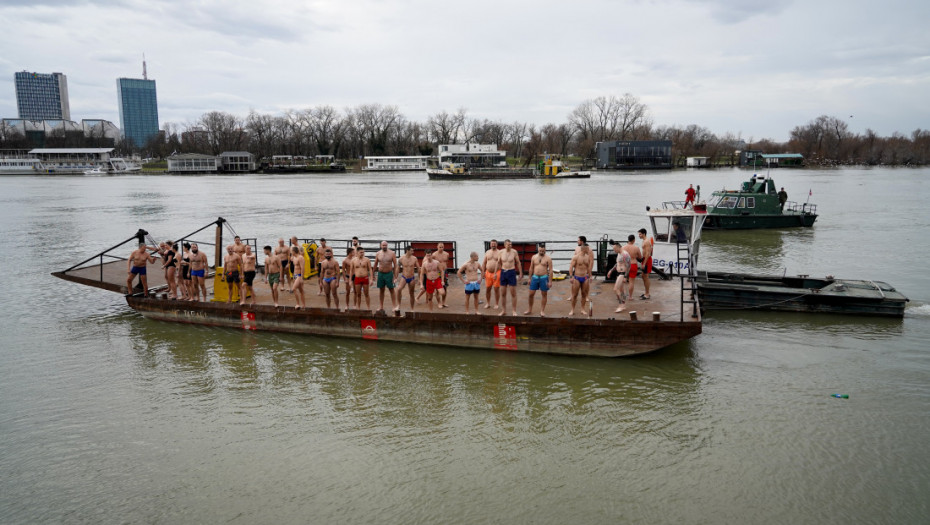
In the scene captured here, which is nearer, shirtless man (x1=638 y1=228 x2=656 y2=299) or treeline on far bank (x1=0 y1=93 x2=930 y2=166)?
shirtless man (x1=638 y1=228 x2=656 y2=299)

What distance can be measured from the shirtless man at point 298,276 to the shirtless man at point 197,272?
279 cm

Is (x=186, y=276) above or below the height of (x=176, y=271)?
below

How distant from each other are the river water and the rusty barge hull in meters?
0.35

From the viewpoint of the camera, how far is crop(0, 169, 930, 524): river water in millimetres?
8539

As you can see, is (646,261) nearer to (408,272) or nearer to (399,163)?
(408,272)

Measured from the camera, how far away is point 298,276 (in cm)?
1462

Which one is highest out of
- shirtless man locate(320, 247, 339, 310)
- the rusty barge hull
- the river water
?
shirtless man locate(320, 247, 339, 310)

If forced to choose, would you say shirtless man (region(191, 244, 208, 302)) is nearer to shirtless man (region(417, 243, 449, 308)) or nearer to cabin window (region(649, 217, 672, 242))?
shirtless man (region(417, 243, 449, 308))

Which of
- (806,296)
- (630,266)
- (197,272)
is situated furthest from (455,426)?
(806,296)

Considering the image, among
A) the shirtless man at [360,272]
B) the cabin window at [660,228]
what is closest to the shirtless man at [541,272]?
Answer: the shirtless man at [360,272]

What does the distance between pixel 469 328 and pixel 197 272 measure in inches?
314

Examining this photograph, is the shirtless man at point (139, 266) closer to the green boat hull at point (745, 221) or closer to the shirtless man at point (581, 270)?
the shirtless man at point (581, 270)

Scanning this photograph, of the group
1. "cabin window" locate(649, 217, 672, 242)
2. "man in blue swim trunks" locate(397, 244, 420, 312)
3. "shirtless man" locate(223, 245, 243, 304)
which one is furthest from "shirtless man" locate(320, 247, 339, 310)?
"cabin window" locate(649, 217, 672, 242)

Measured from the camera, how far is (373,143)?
16112 centimetres
